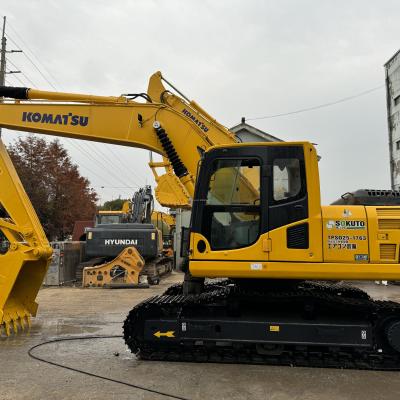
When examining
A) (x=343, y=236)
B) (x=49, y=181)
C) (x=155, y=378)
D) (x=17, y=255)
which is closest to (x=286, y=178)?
(x=343, y=236)

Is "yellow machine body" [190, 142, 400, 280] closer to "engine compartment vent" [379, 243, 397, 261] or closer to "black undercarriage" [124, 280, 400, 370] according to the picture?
"engine compartment vent" [379, 243, 397, 261]

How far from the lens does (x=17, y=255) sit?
6598 mm

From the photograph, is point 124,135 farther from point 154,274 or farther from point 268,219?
point 154,274

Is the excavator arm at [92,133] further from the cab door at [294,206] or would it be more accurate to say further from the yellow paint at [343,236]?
the yellow paint at [343,236]

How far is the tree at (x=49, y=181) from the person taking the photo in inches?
1204

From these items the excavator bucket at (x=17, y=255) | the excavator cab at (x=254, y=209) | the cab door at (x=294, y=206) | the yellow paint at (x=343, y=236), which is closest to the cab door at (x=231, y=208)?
the excavator cab at (x=254, y=209)

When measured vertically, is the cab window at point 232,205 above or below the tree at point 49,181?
below

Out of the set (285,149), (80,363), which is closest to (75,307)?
(80,363)

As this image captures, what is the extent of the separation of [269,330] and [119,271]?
944 cm

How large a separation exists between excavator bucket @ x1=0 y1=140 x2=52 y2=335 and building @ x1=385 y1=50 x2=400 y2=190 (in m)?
15.8

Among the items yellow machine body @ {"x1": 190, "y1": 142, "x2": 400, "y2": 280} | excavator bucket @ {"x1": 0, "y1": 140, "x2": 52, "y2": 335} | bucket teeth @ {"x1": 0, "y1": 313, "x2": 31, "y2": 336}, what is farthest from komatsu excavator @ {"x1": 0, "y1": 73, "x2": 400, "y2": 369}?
bucket teeth @ {"x1": 0, "y1": 313, "x2": 31, "y2": 336}

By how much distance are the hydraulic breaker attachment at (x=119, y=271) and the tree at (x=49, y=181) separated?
17.7 meters

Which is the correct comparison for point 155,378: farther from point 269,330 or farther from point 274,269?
point 274,269

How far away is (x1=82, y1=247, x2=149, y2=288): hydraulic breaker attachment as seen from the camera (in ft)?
46.4
